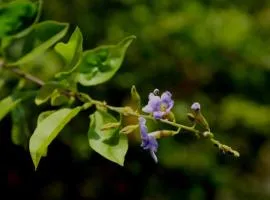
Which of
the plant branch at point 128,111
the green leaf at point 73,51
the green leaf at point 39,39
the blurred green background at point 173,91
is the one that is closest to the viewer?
the plant branch at point 128,111

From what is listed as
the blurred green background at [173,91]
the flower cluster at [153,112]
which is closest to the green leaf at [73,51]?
the flower cluster at [153,112]

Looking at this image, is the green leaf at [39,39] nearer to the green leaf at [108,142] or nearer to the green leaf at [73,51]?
the green leaf at [73,51]

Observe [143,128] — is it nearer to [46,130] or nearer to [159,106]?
[159,106]

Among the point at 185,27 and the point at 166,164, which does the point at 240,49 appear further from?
the point at 166,164

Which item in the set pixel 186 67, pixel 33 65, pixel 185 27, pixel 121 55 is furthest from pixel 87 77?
pixel 186 67

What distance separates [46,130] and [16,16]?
0.82 feet

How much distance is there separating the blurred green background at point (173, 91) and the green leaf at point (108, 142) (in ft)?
4.45

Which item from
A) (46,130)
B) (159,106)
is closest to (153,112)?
(159,106)

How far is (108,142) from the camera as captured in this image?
3.24 ft

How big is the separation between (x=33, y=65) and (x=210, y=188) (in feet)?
3.86

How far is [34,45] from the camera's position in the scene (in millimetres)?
1212

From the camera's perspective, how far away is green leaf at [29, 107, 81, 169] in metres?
0.97

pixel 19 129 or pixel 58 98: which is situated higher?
pixel 58 98

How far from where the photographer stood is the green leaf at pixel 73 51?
1.05 metres
